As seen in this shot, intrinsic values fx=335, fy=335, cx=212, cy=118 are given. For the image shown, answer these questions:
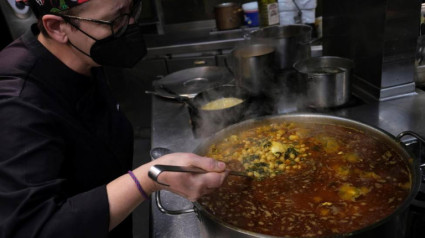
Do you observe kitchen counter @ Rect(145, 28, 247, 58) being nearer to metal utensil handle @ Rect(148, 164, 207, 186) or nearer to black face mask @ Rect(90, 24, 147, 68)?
black face mask @ Rect(90, 24, 147, 68)

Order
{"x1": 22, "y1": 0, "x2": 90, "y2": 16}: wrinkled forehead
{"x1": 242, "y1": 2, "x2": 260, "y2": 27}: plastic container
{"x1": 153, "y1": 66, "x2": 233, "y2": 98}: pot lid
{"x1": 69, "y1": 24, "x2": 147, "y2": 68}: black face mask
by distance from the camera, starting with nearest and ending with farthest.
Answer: {"x1": 22, "y1": 0, "x2": 90, "y2": 16}: wrinkled forehead, {"x1": 69, "y1": 24, "x2": 147, "y2": 68}: black face mask, {"x1": 153, "y1": 66, "x2": 233, "y2": 98}: pot lid, {"x1": 242, "y1": 2, "x2": 260, "y2": 27}: plastic container

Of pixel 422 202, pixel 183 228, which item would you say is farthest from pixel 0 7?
pixel 422 202

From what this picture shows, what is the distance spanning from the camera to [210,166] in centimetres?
119

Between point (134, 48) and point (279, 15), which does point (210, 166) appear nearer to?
point (134, 48)

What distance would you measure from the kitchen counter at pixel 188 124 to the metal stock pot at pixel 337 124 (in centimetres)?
13

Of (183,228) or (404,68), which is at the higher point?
(404,68)

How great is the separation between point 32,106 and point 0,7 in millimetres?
3959

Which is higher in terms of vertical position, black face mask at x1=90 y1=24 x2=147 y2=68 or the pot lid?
black face mask at x1=90 y1=24 x2=147 y2=68

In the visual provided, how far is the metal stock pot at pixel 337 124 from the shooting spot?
972 mm

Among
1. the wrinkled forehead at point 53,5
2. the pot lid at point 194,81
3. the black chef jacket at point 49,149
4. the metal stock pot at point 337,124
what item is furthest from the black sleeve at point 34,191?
the pot lid at point 194,81

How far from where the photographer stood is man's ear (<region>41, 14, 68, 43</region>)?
1.44 m

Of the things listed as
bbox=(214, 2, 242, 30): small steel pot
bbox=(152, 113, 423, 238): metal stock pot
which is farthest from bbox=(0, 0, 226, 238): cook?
bbox=(214, 2, 242, 30): small steel pot

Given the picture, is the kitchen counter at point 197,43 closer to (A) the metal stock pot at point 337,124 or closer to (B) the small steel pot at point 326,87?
(B) the small steel pot at point 326,87

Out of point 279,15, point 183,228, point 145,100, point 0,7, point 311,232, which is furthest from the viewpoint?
point 145,100
